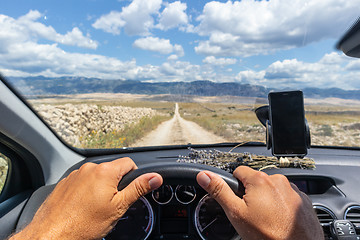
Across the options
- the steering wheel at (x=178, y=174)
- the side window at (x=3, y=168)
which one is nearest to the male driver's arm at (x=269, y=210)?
the steering wheel at (x=178, y=174)

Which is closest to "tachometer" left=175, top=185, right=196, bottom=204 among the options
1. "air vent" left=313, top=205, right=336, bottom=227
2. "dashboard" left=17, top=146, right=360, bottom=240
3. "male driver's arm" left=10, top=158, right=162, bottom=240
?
"dashboard" left=17, top=146, right=360, bottom=240

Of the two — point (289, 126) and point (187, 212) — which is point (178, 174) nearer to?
point (187, 212)

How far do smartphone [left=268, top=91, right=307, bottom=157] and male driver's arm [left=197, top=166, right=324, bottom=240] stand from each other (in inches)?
73.9

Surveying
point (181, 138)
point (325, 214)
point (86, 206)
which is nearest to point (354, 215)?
point (325, 214)

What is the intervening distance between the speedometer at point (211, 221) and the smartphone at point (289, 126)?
1.11 metres

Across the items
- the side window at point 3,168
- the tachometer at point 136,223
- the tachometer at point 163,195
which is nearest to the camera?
the tachometer at point 136,223

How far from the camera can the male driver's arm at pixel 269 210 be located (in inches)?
56.2

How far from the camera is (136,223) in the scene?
106 inches

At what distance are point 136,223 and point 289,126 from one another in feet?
6.62

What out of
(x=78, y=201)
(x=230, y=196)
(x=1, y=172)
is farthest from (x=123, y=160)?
(x=1, y=172)

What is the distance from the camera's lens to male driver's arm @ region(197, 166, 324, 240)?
1.43m

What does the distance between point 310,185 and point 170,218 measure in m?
1.78

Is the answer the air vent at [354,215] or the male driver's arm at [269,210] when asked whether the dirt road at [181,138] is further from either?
the male driver's arm at [269,210]

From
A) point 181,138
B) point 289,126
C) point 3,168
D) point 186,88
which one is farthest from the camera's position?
point 186,88
